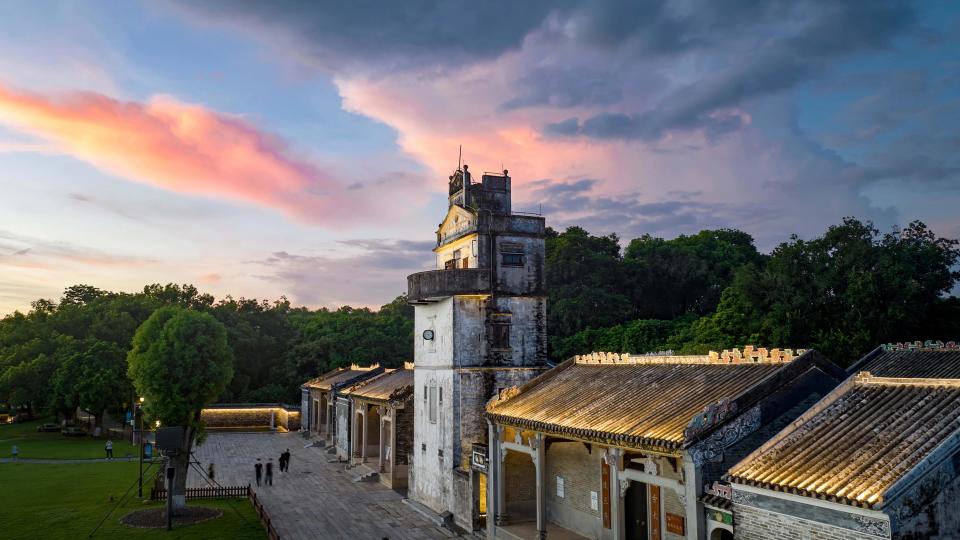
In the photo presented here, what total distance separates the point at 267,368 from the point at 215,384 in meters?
48.2

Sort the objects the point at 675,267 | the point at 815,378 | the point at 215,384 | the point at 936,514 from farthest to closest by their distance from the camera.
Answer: the point at 675,267 → the point at 215,384 → the point at 815,378 → the point at 936,514

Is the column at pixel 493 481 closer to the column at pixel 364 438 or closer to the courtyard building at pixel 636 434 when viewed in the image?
the courtyard building at pixel 636 434

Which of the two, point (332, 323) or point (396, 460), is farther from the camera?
point (332, 323)

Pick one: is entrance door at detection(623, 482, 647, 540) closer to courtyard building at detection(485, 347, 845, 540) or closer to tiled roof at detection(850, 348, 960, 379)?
courtyard building at detection(485, 347, 845, 540)

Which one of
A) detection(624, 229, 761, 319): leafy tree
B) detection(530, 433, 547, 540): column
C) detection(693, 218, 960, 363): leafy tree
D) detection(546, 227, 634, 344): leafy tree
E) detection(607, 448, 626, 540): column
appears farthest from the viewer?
detection(624, 229, 761, 319): leafy tree

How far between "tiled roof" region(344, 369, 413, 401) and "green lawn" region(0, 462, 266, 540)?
864cm

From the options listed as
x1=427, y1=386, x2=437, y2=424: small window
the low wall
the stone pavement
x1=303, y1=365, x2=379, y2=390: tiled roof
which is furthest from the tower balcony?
the low wall

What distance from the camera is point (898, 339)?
113ft

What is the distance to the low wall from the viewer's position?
200 ft

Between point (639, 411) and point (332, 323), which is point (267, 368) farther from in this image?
point (639, 411)

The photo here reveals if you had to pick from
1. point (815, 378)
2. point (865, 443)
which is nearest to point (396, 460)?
point (815, 378)

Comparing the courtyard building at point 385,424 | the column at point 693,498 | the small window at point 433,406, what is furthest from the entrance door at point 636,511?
the courtyard building at point 385,424

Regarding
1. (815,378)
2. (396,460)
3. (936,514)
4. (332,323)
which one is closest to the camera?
(936,514)

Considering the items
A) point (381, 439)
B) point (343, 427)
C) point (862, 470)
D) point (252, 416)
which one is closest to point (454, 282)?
point (381, 439)
